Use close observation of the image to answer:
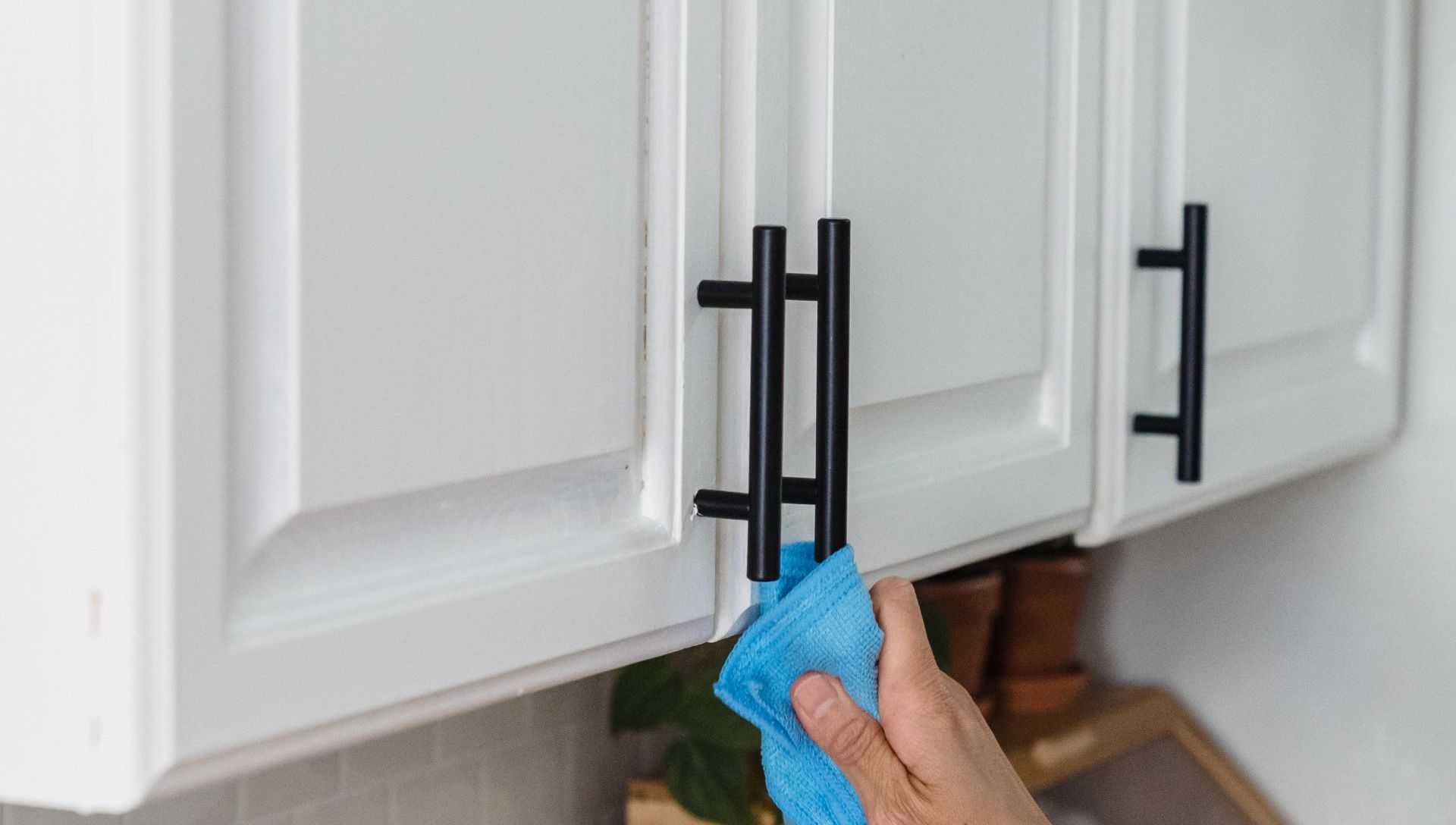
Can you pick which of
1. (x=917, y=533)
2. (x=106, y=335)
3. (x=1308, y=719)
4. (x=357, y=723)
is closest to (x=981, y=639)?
(x=1308, y=719)

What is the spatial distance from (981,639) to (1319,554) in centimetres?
32

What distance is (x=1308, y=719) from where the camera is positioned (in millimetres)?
1305

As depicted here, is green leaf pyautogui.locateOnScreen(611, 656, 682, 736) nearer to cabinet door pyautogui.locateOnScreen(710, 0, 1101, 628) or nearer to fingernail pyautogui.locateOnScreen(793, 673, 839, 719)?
cabinet door pyautogui.locateOnScreen(710, 0, 1101, 628)

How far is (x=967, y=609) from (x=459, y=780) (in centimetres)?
52

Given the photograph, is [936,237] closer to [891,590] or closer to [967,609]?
[891,590]

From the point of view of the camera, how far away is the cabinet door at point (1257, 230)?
0.83 meters

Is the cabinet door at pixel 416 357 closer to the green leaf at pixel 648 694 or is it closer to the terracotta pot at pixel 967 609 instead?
the green leaf at pixel 648 694

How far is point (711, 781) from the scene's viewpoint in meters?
1.04

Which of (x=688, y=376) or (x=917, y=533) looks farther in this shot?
(x=917, y=533)

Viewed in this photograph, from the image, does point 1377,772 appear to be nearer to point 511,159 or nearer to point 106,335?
point 511,159

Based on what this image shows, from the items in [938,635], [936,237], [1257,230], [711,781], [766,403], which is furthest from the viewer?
[938,635]

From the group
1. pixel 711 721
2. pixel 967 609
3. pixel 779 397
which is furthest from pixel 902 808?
pixel 967 609

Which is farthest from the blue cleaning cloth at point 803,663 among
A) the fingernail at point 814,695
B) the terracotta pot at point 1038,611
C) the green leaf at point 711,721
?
the terracotta pot at point 1038,611

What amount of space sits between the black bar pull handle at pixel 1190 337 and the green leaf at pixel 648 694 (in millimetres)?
411
